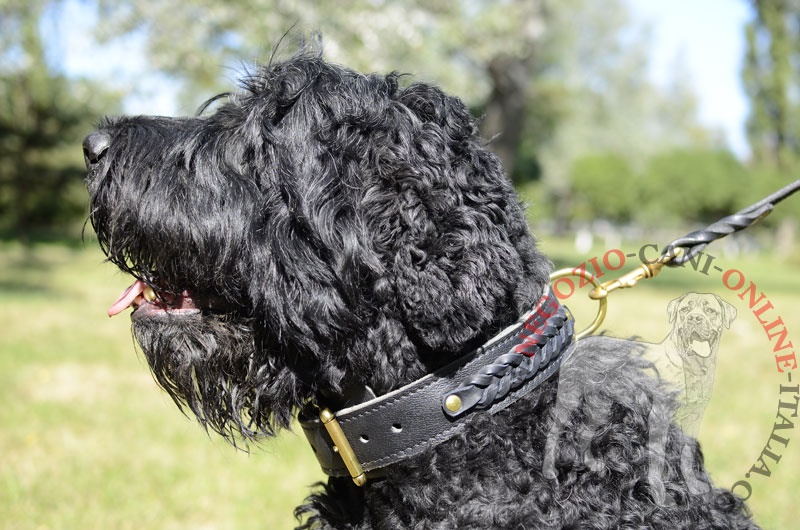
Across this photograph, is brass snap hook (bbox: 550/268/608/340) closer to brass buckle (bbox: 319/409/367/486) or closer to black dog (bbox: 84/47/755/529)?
black dog (bbox: 84/47/755/529)

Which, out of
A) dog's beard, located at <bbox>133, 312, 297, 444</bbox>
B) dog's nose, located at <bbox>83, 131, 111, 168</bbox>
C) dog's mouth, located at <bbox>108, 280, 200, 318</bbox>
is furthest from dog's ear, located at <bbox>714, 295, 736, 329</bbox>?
dog's nose, located at <bbox>83, 131, 111, 168</bbox>

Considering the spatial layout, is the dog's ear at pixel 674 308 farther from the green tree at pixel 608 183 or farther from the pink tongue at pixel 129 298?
the green tree at pixel 608 183

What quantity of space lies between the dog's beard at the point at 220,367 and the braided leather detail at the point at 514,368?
50cm

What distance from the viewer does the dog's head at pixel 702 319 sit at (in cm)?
199

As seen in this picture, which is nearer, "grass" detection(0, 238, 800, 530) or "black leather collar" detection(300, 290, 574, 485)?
"black leather collar" detection(300, 290, 574, 485)

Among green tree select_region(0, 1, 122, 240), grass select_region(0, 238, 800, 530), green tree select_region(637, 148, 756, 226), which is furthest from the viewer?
green tree select_region(637, 148, 756, 226)

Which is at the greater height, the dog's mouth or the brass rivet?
the dog's mouth

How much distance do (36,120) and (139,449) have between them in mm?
20696

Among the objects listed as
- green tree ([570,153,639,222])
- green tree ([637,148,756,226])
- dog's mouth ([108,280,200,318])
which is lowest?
dog's mouth ([108,280,200,318])

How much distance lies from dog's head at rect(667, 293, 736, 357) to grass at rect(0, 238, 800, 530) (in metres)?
0.60

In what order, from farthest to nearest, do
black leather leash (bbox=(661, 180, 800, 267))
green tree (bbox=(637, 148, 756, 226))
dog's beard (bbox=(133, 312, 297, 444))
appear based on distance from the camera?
green tree (bbox=(637, 148, 756, 226)) < black leather leash (bbox=(661, 180, 800, 267)) < dog's beard (bbox=(133, 312, 297, 444))

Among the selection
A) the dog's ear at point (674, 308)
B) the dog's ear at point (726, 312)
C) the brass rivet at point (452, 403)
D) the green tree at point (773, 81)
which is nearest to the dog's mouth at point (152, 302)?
the brass rivet at point (452, 403)

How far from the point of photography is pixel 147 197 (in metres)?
1.93

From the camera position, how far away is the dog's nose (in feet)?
6.52
